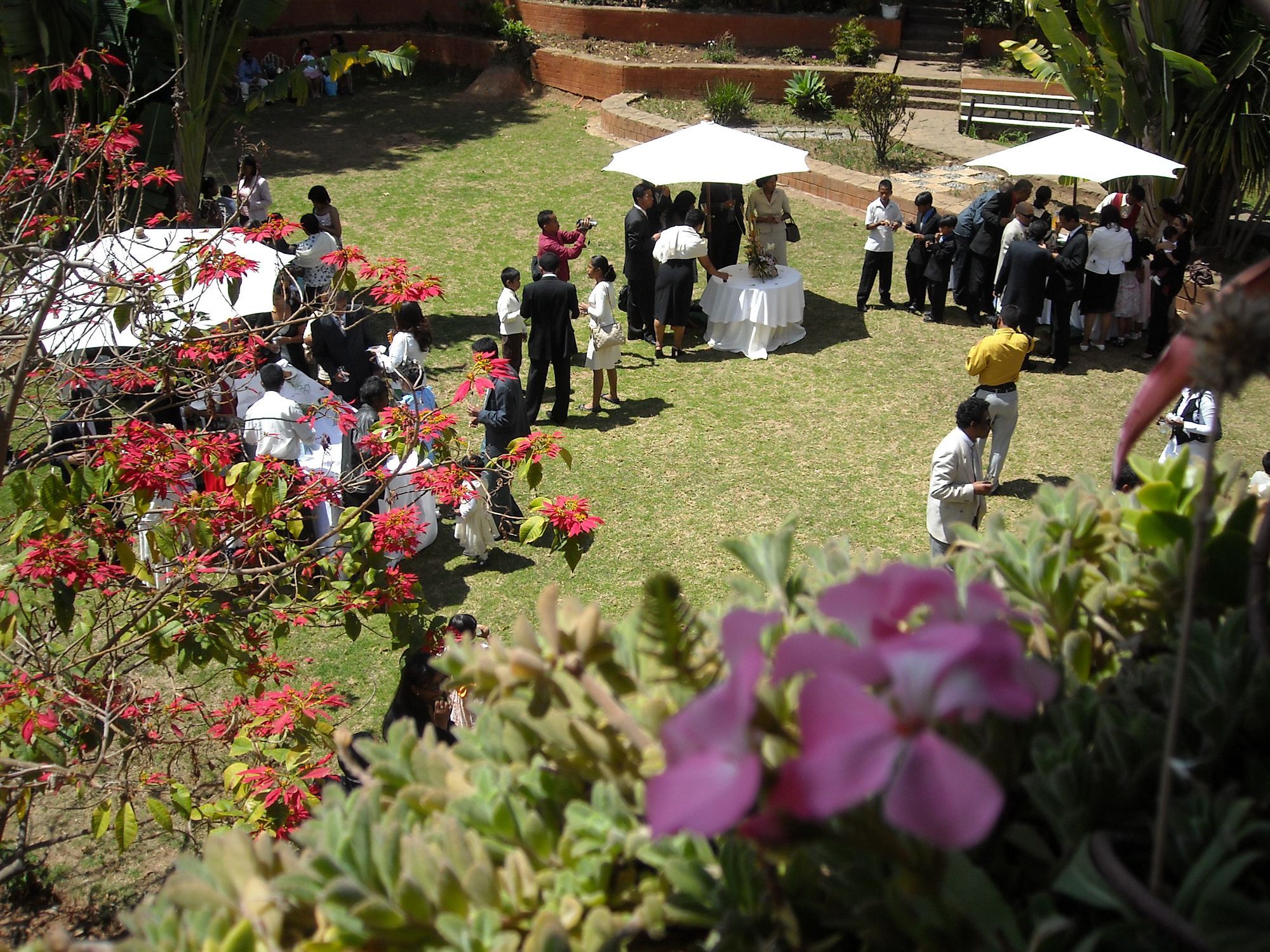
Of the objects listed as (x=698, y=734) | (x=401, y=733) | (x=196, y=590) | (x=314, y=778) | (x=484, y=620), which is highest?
(x=698, y=734)

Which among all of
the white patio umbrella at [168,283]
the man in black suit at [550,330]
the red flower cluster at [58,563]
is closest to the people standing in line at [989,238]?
the man in black suit at [550,330]

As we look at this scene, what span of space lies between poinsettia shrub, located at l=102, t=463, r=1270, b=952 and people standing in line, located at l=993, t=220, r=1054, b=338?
363 inches

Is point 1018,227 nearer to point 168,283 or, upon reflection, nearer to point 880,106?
point 880,106

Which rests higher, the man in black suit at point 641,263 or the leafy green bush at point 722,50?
the leafy green bush at point 722,50

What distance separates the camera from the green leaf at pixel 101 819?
3996 millimetres

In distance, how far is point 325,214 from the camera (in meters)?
11.4

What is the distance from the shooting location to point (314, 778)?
4.28 metres

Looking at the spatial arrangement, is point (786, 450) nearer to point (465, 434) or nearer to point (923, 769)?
point (465, 434)

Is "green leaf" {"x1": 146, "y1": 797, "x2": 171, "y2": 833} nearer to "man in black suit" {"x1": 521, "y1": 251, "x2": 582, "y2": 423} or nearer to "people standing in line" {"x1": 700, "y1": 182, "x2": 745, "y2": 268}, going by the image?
"man in black suit" {"x1": 521, "y1": 251, "x2": 582, "y2": 423}

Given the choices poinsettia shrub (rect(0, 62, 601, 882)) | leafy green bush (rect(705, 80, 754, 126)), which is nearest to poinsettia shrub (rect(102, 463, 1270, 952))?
poinsettia shrub (rect(0, 62, 601, 882))

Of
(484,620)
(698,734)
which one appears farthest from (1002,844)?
(484,620)

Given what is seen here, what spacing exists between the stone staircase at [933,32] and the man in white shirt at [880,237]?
10.8 metres

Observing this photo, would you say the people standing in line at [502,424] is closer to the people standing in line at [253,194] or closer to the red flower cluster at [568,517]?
the red flower cluster at [568,517]

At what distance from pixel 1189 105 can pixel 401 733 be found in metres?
13.1
